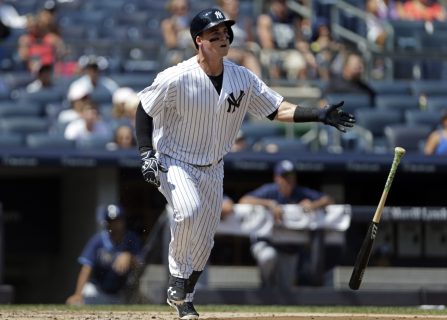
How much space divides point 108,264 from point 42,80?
11.7 ft

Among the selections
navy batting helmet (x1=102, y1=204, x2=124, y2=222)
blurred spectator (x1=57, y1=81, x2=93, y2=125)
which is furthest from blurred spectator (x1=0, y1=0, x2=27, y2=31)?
navy batting helmet (x1=102, y1=204, x2=124, y2=222)

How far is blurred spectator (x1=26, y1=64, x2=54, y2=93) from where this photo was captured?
13.5 m

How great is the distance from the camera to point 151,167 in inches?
267

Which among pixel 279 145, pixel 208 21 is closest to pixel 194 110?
pixel 208 21

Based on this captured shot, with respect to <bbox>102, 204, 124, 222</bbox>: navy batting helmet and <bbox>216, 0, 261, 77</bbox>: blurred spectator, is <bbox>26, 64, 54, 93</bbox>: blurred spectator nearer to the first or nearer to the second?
<bbox>216, 0, 261, 77</bbox>: blurred spectator

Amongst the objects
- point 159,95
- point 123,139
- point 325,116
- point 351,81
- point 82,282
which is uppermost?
point 159,95

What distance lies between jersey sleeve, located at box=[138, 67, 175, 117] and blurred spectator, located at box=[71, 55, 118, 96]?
641cm

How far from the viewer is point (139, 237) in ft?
36.0

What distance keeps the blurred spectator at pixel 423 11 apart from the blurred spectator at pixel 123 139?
600cm

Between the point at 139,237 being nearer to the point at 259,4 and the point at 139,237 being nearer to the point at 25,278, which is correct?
the point at 25,278

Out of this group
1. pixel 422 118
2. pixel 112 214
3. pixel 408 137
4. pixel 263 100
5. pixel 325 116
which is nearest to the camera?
pixel 325 116

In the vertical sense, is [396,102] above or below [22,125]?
above

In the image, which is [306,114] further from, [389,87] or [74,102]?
[389,87]

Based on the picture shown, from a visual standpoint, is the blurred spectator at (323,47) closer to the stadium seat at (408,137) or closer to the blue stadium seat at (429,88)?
the blue stadium seat at (429,88)
